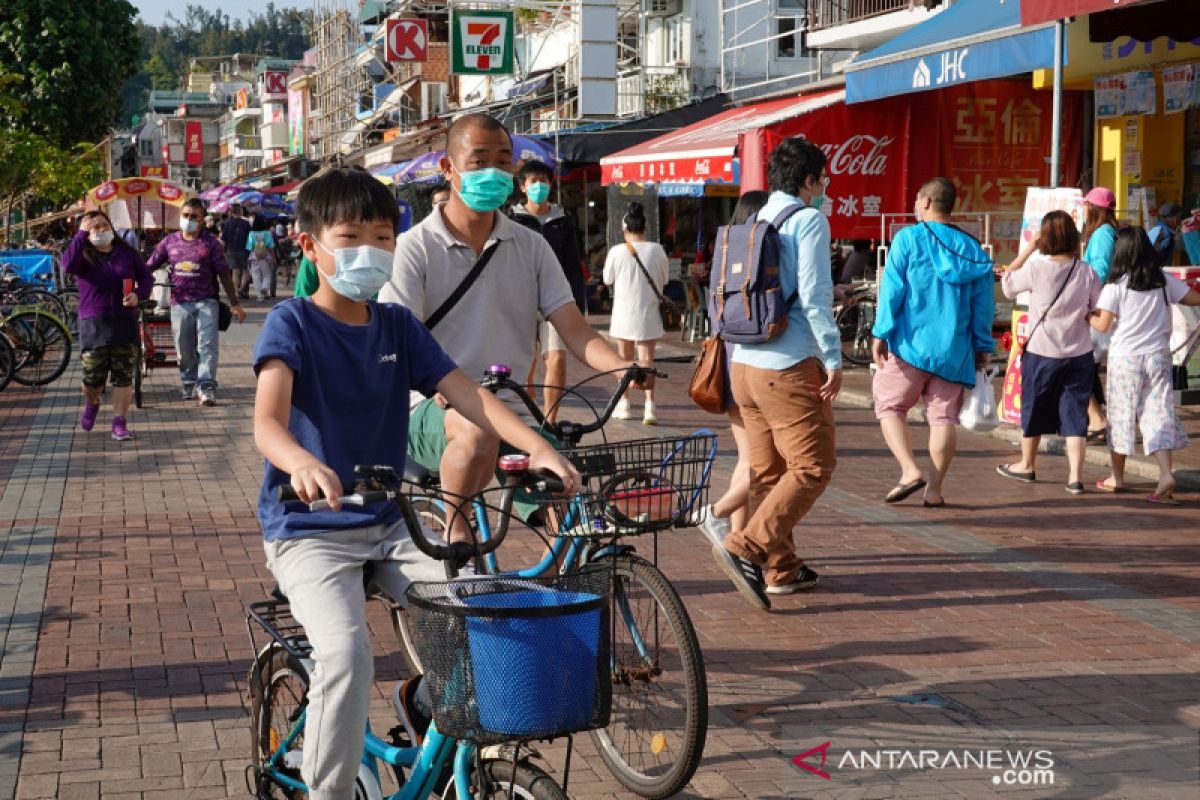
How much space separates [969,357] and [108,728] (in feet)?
17.7

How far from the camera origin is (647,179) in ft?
63.5

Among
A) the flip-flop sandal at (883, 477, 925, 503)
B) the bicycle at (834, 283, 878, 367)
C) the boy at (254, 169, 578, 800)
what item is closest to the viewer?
the boy at (254, 169, 578, 800)

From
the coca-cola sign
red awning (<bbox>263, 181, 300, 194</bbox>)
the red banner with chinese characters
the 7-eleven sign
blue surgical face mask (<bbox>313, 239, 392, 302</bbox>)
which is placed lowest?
blue surgical face mask (<bbox>313, 239, 392, 302</bbox>)

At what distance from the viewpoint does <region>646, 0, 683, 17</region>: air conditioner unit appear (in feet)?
94.0

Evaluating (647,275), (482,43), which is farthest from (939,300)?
(482,43)

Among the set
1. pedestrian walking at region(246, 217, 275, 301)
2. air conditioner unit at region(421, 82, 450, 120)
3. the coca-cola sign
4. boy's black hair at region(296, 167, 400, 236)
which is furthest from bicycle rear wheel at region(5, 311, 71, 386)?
air conditioner unit at region(421, 82, 450, 120)

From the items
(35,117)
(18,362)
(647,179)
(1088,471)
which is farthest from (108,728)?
(35,117)

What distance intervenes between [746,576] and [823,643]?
60cm

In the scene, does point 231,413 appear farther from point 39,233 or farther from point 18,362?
point 39,233

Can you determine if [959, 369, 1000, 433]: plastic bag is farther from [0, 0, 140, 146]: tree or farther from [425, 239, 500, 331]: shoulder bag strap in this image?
[0, 0, 140, 146]: tree

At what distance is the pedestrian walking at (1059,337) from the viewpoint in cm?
938

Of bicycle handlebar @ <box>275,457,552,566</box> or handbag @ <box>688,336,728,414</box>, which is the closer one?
bicycle handlebar @ <box>275,457,552,566</box>

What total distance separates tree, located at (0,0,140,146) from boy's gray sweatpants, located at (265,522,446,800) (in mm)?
34456

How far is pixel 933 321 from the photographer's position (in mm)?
8648
